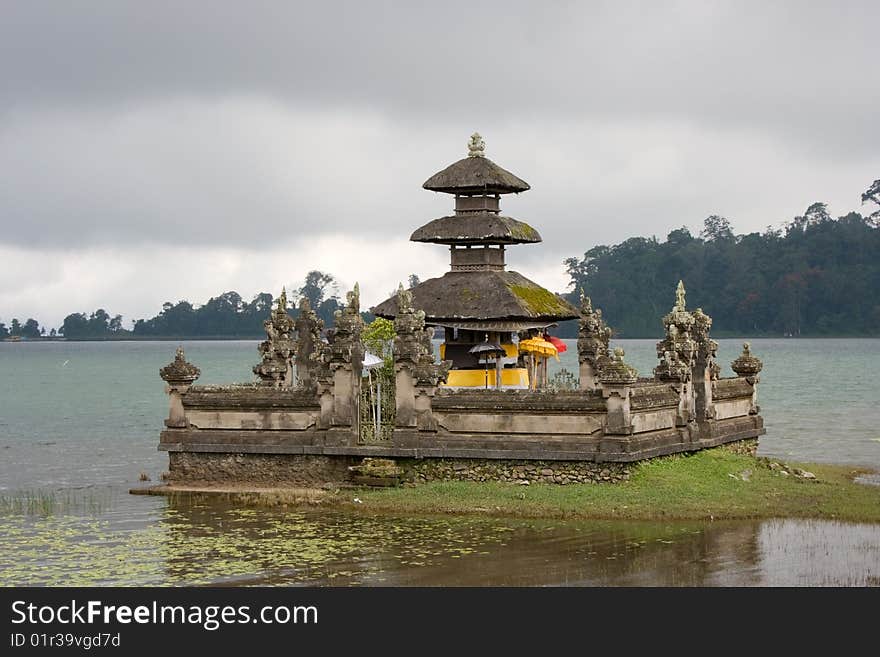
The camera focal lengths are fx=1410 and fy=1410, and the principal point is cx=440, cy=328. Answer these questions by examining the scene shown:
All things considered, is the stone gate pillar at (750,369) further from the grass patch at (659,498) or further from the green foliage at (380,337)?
the green foliage at (380,337)

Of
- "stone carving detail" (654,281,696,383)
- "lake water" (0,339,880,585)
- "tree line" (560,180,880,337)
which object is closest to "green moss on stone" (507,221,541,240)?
"stone carving detail" (654,281,696,383)

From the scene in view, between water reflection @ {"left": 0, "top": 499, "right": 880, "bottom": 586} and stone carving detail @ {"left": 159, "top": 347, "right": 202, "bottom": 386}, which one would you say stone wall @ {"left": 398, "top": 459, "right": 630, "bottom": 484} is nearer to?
water reflection @ {"left": 0, "top": 499, "right": 880, "bottom": 586}

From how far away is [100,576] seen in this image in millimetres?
24391

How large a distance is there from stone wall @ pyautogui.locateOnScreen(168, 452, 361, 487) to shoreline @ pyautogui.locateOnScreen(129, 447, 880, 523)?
258mm

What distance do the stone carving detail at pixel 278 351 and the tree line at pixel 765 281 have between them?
13701 cm

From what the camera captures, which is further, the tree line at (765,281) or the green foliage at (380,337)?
the tree line at (765,281)

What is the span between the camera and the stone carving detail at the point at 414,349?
32312 mm

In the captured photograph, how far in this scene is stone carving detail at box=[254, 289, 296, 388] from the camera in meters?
38.8

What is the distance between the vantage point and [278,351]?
39.3 metres

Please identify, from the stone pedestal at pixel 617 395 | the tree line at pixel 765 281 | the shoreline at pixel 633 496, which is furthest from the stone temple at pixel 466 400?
the tree line at pixel 765 281

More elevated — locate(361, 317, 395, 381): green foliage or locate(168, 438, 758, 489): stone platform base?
locate(361, 317, 395, 381): green foliage

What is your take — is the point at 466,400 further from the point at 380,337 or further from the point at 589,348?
the point at 589,348

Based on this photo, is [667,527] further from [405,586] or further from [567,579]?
[405,586]

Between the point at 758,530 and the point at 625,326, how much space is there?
512 ft
